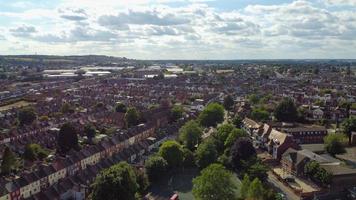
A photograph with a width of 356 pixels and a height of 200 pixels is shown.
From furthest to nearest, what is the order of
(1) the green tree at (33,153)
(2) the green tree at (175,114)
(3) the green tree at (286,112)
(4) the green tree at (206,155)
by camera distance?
1. (2) the green tree at (175,114)
2. (3) the green tree at (286,112)
3. (1) the green tree at (33,153)
4. (4) the green tree at (206,155)

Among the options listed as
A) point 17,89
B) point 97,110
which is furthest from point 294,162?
point 17,89

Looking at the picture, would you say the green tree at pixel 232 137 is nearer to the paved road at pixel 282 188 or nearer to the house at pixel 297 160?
the house at pixel 297 160

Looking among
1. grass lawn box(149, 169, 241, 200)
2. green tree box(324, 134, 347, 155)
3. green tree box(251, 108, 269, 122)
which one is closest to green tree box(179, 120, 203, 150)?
grass lawn box(149, 169, 241, 200)

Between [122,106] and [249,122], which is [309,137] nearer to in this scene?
[249,122]

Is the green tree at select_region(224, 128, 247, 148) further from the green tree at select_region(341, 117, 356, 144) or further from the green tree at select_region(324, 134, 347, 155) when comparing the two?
the green tree at select_region(341, 117, 356, 144)

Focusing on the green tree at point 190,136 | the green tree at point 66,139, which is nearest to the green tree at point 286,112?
the green tree at point 190,136
